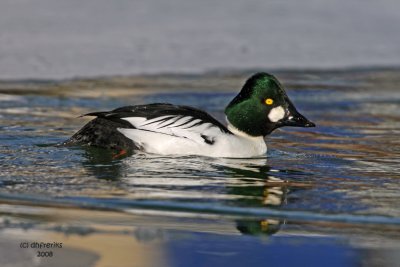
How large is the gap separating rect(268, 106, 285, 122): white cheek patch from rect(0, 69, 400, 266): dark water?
32cm

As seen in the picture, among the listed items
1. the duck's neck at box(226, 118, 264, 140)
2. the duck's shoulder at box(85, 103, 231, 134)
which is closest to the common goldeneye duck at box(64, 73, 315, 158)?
the duck's shoulder at box(85, 103, 231, 134)

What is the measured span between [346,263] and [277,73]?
23.0ft

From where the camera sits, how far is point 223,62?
1212cm

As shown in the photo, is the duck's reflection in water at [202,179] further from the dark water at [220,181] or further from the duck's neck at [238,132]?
the duck's neck at [238,132]

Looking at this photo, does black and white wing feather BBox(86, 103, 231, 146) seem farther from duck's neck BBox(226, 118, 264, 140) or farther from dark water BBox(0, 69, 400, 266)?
duck's neck BBox(226, 118, 264, 140)

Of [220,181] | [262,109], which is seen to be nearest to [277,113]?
[262,109]

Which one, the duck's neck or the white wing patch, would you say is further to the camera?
the duck's neck

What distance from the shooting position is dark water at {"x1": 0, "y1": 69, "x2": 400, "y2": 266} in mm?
5473

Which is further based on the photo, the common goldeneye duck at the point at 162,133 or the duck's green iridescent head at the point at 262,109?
the duck's green iridescent head at the point at 262,109

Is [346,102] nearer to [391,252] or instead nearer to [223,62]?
[223,62]

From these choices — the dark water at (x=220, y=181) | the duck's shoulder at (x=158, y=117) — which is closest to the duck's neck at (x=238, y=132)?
the dark water at (x=220, y=181)

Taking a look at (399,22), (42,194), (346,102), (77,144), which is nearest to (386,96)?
(346,102)

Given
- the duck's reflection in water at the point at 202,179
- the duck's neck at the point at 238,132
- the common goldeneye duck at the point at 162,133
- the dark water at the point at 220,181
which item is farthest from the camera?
the duck's neck at the point at 238,132

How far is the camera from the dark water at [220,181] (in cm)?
547
